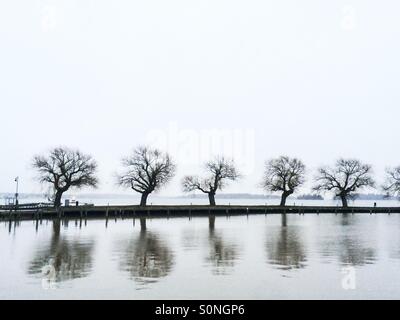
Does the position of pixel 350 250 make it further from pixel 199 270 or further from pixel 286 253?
pixel 199 270

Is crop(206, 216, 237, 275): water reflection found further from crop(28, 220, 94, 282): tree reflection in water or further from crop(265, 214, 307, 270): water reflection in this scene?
crop(28, 220, 94, 282): tree reflection in water

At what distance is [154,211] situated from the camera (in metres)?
75.8

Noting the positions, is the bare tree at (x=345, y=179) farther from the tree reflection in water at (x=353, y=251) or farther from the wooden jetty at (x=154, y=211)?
the tree reflection in water at (x=353, y=251)

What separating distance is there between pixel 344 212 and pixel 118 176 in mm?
47286

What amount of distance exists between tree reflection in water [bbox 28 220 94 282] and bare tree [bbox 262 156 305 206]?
59.7 m

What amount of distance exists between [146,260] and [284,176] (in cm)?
6689

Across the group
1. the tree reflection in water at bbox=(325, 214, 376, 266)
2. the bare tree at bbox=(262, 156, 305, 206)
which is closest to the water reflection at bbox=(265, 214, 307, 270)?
the tree reflection in water at bbox=(325, 214, 376, 266)

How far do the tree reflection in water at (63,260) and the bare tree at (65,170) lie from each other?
40.4 meters

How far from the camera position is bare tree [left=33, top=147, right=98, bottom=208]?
70.4 metres

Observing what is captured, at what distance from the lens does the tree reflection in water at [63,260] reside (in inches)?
747

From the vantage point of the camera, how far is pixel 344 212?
89.4m

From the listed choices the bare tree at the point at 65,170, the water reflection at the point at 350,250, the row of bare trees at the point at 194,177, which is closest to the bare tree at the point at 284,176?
the row of bare trees at the point at 194,177
